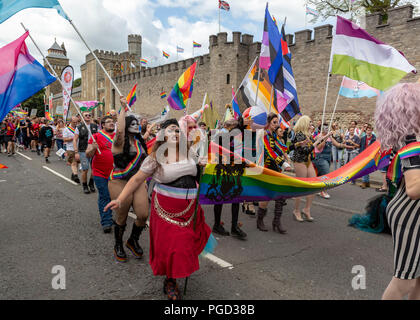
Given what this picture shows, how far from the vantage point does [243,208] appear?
6586mm

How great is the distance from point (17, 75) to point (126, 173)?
238cm

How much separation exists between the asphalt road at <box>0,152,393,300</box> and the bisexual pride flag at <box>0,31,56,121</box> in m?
2.01

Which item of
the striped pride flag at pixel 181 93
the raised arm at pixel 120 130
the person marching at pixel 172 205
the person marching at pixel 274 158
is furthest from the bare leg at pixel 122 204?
the striped pride flag at pixel 181 93

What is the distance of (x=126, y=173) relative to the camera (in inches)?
162

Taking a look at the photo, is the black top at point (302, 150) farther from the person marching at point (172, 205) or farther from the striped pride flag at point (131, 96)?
the striped pride flag at point (131, 96)

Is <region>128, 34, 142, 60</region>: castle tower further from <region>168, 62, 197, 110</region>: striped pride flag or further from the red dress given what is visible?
the red dress

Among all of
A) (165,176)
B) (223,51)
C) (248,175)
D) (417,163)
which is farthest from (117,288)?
(223,51)

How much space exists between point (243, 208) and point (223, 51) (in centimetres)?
2339

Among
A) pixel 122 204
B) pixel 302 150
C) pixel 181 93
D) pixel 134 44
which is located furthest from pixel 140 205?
pixel 134 44

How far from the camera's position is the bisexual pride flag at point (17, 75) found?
14.9 feet

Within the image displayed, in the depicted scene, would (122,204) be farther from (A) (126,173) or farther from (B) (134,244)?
(B) (134,244)

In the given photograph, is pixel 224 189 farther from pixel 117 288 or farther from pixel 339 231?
pixel 339 231

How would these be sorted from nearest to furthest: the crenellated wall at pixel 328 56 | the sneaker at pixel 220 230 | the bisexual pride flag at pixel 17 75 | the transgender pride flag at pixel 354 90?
the bisexual pride flag at pixel 17 75 → the sneaker at pixel 220 230 → the transgender pride flag at pixel 354 90 → the crenellated wall at pixel 328 56

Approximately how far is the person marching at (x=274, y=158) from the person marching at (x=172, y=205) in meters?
2.24
